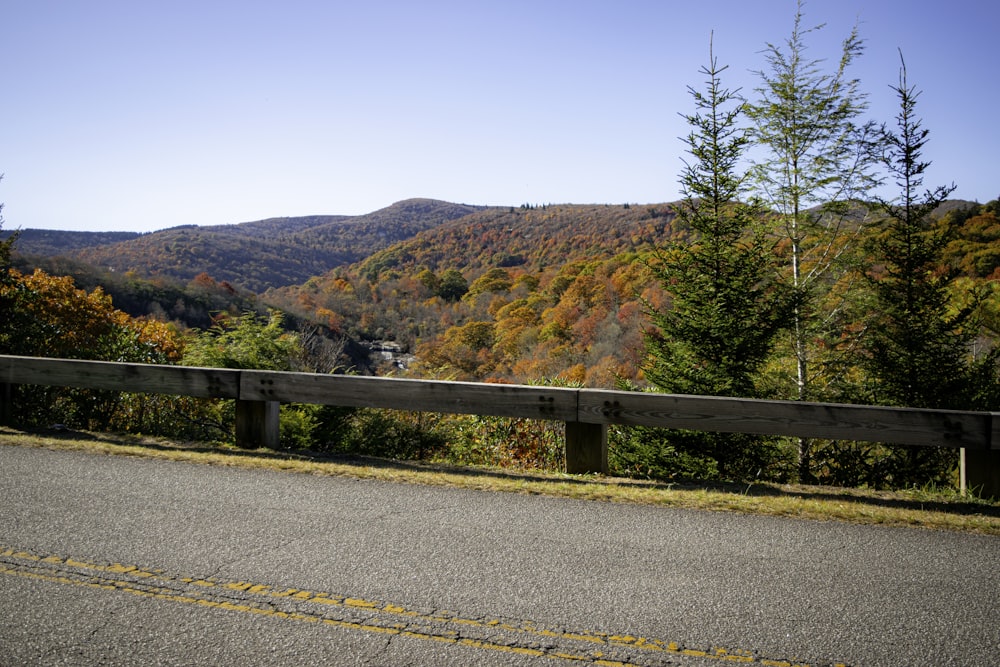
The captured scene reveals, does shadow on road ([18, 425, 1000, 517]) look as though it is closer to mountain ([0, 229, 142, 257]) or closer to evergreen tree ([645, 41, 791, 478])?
evergreen tree ([645, 41, 791, 478])

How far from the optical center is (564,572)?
426 cm

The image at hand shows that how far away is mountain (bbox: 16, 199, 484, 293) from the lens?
311 feet

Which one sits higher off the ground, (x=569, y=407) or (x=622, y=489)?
(x=569, y=407)

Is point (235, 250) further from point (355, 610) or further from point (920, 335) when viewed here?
point (355, 610)

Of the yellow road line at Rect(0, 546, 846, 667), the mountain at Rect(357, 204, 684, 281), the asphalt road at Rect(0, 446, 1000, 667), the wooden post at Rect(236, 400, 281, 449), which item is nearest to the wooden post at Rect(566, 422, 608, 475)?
the asphalt road at Rect(0, 446, 1000, 667)

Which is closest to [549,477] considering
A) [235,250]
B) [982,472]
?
[982,472]

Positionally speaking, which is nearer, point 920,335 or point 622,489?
point 622,489

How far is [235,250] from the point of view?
114938 mm

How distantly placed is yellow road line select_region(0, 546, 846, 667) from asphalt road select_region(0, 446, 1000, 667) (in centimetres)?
1

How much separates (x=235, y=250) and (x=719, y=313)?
11561 cm

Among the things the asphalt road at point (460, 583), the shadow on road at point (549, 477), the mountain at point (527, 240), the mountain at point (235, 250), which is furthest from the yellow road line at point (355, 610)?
the mountain at point (527, 240)

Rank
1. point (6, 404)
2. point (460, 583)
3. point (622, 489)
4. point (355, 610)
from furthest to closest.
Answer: point (6, 404) < point (622, 489) < point (460, 583) < point (355, 610)

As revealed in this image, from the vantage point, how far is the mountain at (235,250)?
94688mm

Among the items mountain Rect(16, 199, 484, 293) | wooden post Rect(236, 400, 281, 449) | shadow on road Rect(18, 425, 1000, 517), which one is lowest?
shadow on road Rect(18, 425, 1000, 517)
